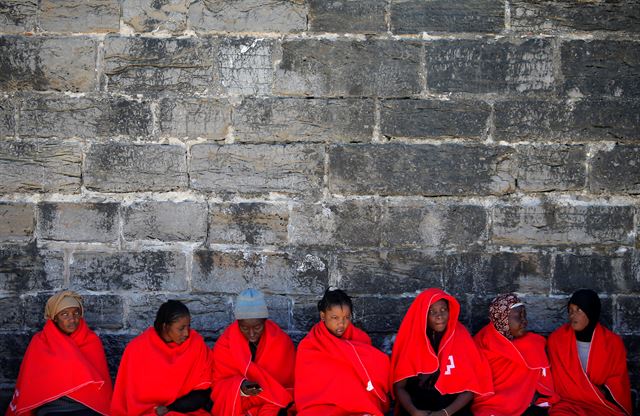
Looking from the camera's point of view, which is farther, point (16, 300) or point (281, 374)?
point (16, 300)

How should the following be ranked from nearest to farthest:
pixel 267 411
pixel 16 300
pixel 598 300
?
pixel 267 411 → pixel 598 300 → pixel 16 300

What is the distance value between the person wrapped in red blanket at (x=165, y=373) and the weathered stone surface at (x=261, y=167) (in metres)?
1.03

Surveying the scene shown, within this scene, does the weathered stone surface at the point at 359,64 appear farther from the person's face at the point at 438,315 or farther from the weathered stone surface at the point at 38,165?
the weathered stone surface at the point at 38,165

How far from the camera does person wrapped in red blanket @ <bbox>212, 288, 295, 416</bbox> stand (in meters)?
5.11

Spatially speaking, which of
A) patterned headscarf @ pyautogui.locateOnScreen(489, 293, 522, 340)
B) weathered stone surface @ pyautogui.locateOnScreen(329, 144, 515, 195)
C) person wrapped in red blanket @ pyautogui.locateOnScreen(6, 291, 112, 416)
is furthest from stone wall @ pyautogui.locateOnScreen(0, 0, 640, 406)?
person wrapped in red blanket @ pyautogui.locateOnScreen(6, 291, 112, 416)

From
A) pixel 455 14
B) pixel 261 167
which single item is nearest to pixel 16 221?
pixel 261 167

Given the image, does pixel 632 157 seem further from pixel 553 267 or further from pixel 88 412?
pixel 88 412

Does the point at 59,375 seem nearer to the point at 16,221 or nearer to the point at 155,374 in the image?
the point at 155,374

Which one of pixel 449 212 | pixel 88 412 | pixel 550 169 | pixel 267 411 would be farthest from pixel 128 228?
pixel 550 169

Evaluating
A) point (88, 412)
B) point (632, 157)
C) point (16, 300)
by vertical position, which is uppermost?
point (632, 157)

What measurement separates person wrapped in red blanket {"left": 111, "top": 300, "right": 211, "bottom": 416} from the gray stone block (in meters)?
0.89

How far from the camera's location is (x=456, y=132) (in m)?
5.71

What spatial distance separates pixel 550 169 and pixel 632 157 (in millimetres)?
593

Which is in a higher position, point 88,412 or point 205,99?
point 205,99
